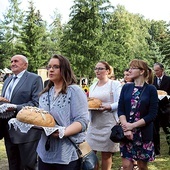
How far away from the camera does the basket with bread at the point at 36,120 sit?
2.42m

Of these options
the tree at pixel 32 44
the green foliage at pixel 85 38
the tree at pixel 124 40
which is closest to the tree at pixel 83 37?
the green foliage at pixel 85 38

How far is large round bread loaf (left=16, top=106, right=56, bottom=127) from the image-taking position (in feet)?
7.99

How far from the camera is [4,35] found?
1674 inches

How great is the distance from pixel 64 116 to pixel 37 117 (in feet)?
0.80

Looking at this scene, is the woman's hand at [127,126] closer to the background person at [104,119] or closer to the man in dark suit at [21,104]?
the background person at [104,119]

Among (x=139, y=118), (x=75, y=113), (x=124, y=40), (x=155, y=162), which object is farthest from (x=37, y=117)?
(x=124, y=40)

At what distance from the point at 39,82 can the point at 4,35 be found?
132ft

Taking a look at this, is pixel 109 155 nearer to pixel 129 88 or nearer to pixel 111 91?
pixel 111 91

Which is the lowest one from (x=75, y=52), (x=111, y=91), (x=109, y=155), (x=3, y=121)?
(x=109, y=155)

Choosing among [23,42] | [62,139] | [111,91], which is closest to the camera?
[62,139]

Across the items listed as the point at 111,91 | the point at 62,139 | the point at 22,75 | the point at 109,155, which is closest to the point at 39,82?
the point at 22,75

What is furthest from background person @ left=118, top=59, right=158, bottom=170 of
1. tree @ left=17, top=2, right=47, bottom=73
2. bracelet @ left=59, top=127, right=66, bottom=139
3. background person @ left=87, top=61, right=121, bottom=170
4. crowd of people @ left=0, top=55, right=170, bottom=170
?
tree @ left=17, top=2, right=47, bottom=73

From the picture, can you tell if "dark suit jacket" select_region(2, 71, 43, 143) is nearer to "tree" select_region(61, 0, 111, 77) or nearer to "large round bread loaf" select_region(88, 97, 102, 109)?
"large round bread loaf" select_region(88, 97, 102, 109)

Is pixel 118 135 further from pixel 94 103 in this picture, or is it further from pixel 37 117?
pixel 37 117
